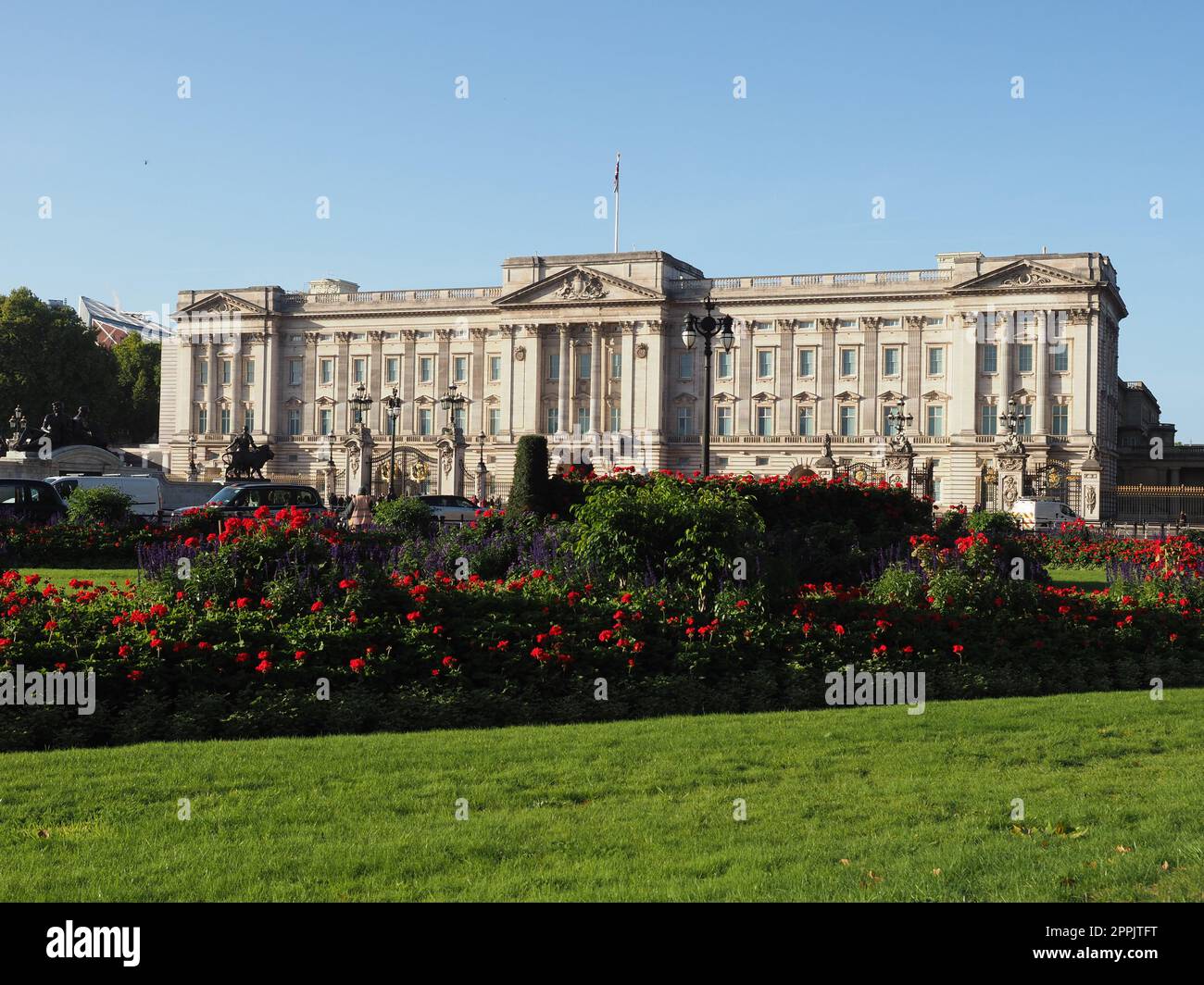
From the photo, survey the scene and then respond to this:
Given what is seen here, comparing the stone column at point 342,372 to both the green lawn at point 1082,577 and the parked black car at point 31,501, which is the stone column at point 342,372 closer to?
the parked black car at point 31,501

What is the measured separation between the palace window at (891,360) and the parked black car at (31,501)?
6325 centimetres

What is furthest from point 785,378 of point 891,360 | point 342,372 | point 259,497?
point 259,497

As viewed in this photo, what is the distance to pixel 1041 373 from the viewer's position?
259ft

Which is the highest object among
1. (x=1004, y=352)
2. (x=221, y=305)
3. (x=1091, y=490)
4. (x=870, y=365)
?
(x=221, y=305)

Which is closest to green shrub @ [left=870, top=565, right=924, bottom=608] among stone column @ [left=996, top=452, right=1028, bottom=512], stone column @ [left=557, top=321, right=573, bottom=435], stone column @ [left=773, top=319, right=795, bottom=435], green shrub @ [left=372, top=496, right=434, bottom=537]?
green shrub @ [left=372, top=496, right=434, bottom=537]

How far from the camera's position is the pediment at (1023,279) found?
7725 cm

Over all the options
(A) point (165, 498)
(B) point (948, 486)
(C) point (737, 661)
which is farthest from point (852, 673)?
(B) point (948, 486)

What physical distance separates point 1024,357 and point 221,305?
57814 millimetres

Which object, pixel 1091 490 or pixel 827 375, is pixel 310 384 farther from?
pixel 1091 490

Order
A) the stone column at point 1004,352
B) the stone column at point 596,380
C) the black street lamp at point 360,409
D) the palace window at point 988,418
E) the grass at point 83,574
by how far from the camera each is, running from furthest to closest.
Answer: the stone column at point 596,380 → the palace window at point 988,418 → the stone column at point 1004,352 → the black street lamp at point 360,409 → the grass at point 83,574

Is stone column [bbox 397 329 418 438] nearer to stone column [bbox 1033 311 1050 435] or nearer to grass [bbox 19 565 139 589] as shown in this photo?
stone column [bbox 1033 311 1050 435]

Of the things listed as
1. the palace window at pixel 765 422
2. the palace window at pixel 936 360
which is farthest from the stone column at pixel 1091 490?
the palace window at pixel 765 422

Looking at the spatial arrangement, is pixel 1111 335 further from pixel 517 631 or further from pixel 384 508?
pixel 517 631

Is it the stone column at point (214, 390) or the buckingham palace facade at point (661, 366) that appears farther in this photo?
the stone column at point (214, 390)
